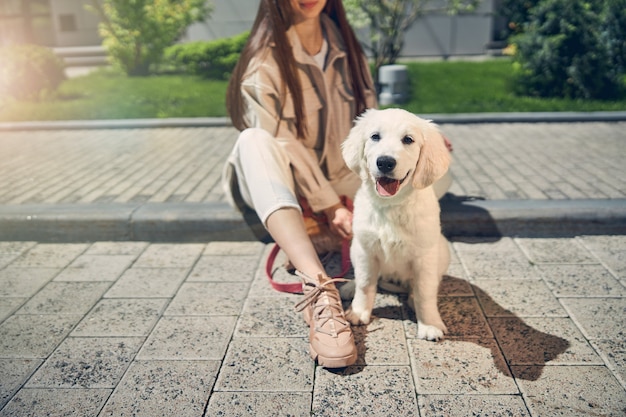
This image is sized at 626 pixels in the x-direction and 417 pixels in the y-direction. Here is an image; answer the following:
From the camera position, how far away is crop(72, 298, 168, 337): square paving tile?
291 centimetres

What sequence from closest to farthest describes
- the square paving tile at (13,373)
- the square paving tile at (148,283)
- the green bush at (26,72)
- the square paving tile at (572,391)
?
the square paving tile at (572,391) < the square paving tile at (13,373) < the square paving tile at (148,283) < the green bush at (26,72)

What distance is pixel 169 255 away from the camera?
393cm

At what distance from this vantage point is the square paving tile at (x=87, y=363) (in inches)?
97.9

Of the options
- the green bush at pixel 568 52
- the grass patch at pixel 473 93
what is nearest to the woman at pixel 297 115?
the grass patch at pixel 473 93

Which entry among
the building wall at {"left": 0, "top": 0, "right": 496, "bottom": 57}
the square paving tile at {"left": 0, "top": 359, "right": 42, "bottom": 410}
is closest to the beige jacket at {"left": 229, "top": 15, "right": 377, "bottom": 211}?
the square paving tile at {"left": 0, "top": 359, "right": 42, "bottom": 410}

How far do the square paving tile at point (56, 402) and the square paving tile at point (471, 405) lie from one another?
1399 millimetres

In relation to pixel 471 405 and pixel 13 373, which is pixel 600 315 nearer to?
pixel 471 405

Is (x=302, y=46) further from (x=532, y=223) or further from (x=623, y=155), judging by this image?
(x=623, y=155)

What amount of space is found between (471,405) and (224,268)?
1.95m

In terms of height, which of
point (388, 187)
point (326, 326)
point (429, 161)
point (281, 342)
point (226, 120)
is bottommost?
point (281, 342)

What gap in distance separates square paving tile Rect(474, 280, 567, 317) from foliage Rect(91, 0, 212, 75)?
12275mm

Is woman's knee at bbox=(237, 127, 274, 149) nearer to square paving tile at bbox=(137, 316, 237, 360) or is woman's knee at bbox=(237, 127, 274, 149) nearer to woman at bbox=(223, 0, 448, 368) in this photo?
woman at bbox=(223, 0, 448, 368)

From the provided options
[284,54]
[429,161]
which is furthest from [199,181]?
[429,161]

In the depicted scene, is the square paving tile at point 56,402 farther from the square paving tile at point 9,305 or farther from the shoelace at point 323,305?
the shoelace at point 323,305
